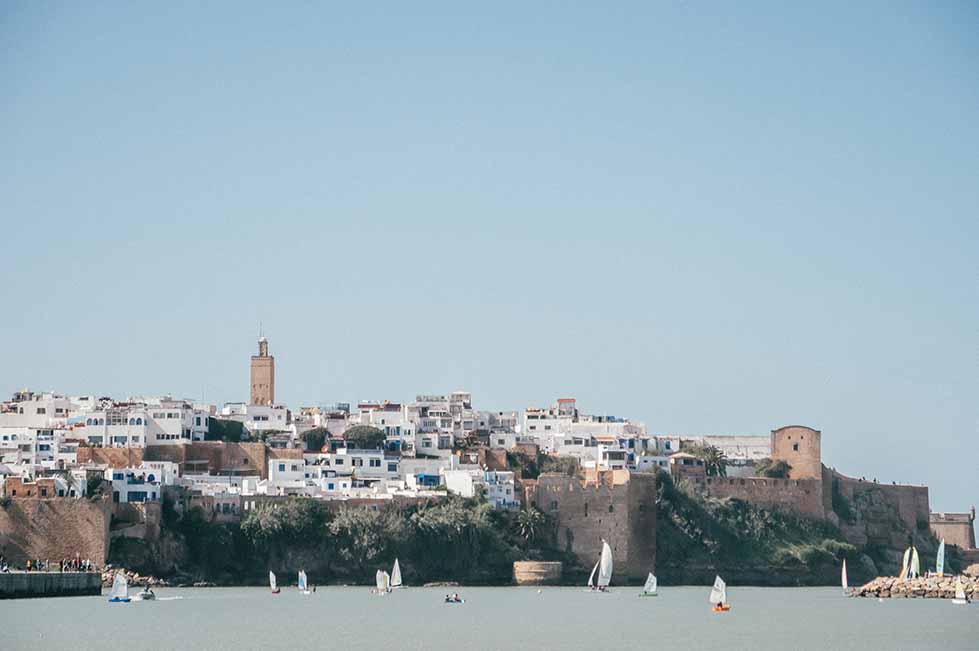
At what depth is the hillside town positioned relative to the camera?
63.0 metres

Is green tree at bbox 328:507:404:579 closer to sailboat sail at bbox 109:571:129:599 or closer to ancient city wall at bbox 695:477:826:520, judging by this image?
sailboat sail at bbox 109:571:129:599

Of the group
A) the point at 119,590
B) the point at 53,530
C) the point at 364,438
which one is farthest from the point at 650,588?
the point at 53,530

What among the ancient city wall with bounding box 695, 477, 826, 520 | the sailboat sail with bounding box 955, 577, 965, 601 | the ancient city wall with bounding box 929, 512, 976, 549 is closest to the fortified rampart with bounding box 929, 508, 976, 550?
the ancient city wall with bounding box 929, 512, 976, 549

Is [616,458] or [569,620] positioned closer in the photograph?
[569,620]

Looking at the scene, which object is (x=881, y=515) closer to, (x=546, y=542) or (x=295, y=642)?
(x=546, y=542)

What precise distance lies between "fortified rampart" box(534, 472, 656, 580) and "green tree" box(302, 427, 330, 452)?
1007 centimetres

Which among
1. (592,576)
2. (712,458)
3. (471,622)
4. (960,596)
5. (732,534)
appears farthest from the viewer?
(712,458)

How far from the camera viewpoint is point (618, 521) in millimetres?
65438

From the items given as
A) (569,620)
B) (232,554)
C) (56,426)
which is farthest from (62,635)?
(56,426)

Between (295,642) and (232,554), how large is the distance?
18.2 m

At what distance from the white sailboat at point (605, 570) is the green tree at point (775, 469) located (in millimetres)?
14086

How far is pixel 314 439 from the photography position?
73.6 meters

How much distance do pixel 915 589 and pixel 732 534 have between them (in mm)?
7619

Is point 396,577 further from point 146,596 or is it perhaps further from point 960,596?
point 960,596
